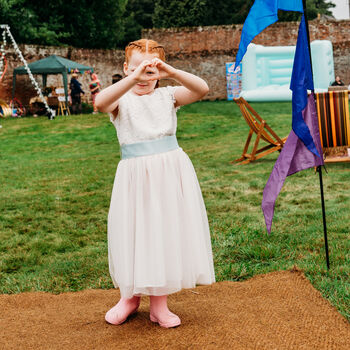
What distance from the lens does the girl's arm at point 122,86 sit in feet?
6.82

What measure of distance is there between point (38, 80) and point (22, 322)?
731 inches

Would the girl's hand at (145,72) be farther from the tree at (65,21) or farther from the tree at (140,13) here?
the tree at (140,13)

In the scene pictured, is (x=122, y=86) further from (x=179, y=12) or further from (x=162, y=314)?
(x=179, y=12)

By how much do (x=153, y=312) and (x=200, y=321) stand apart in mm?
222

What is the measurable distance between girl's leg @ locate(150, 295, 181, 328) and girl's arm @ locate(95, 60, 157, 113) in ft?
3.00

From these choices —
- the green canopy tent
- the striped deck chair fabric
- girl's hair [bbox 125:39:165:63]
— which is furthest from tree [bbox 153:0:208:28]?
girl's hair [bbox 125:39:165:63]

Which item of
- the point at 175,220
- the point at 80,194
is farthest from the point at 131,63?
the point at 80,194

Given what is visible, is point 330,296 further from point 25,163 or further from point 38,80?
point 38,80

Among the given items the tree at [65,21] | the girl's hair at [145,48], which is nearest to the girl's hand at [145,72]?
the girl's hair at [145,48]

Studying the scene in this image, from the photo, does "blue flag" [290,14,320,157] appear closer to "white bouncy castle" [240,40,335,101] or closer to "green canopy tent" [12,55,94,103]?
"white bouncy castle" [240,40,335,101]

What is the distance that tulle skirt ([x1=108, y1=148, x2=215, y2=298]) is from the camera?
2.13 m

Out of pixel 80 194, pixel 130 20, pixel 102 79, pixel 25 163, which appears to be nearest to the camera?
pixel 80 194

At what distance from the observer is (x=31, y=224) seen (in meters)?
4.80

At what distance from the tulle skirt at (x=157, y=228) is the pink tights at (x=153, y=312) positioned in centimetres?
16
